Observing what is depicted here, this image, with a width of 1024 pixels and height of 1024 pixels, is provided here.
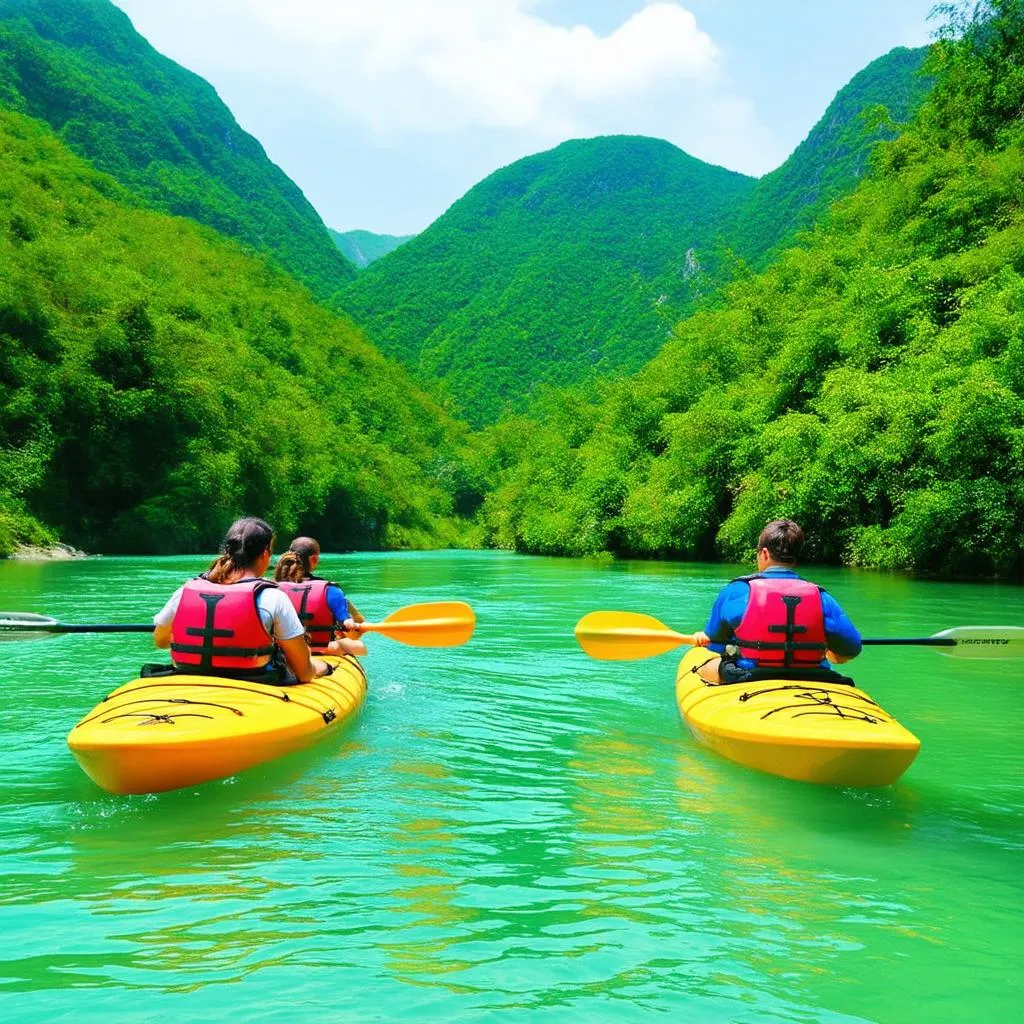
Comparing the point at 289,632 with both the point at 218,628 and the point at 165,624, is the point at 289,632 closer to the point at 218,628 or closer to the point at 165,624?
the point at 218,628

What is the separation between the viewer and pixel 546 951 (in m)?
2.71

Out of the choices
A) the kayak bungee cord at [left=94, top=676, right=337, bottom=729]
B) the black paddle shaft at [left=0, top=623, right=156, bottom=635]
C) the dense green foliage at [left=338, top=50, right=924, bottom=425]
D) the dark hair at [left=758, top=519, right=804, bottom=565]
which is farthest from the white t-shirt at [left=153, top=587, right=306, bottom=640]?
the dense green foliage at [left=338, top=50, right=924, bottom=425]

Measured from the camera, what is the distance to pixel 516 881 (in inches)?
129

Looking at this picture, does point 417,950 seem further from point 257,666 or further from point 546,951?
point 257,666

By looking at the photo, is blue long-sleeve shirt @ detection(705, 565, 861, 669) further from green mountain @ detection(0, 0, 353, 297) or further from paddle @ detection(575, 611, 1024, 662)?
green mountain @ detection(0, 0, 353, 297)

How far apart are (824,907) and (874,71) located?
292ft

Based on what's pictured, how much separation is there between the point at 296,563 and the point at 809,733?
386 centimetres

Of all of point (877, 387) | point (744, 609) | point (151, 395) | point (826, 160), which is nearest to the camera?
point (744, 609)

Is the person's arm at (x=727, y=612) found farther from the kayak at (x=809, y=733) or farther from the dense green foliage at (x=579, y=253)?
the dense green foliage at (x=579, y=253)

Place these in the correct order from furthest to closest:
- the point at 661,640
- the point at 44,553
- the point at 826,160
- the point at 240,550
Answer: the point at 826,160 < the point at 44,553 < the point at 661,640 < the point at 240,550

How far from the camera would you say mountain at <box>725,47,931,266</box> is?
64.5 m

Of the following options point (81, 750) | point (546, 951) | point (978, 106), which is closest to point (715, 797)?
point (546, 951)

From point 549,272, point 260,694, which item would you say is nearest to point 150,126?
point 549,272

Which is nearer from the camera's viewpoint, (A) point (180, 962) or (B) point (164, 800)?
(A) point (180, 962)
